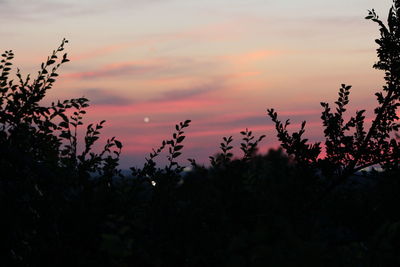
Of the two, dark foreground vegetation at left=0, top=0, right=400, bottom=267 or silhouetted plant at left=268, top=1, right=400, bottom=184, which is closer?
dark foreground vegetation at left=0, top=0, right=400, bottom=267

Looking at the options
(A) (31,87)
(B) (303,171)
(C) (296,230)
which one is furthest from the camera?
(A) (31,87)

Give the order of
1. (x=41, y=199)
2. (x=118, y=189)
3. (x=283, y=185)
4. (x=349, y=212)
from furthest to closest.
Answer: (x=349, y=212) < (x=283, y=185) < (x=118, y=189) < (x=41, y=199)

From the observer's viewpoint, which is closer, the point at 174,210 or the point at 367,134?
the point at 174,210

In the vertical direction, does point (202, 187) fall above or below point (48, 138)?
below

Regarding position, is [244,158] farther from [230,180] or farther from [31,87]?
[31,87]

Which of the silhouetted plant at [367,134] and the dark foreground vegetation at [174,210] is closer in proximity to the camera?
the dark foreground vegetation at [174,210]

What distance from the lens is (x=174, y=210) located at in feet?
20.0

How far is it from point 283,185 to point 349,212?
2080mm

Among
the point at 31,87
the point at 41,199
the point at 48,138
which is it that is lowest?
the point at 41,199

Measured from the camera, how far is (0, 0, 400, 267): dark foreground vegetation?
4.12 m

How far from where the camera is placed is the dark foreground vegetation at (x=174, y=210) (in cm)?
412

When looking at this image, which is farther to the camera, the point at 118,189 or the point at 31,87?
the point at 31,87

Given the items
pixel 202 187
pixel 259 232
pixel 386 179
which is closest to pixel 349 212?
pixel 386 179

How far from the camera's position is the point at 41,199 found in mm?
5625
